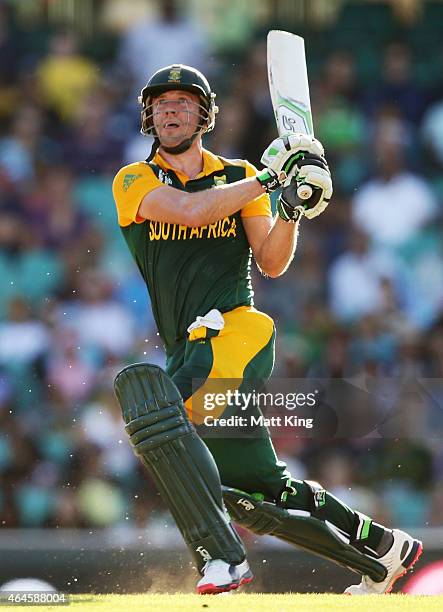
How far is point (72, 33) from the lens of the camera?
31.4 feet

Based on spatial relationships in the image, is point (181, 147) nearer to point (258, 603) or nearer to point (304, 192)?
point (304, 192)

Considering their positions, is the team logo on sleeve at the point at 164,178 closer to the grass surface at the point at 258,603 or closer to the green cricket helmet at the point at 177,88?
the green cricket helmet at the point at 177,88

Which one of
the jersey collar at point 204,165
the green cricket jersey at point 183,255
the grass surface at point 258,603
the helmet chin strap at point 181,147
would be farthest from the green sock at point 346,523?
the helmet chin strap at point 181,147

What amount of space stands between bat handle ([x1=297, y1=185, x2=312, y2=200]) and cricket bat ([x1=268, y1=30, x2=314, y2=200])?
37 cm

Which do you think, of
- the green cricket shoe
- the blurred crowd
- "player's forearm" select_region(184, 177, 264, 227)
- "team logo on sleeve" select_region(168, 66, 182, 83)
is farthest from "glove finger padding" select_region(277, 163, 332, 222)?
the blurred crowd

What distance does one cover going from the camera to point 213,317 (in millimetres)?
4496

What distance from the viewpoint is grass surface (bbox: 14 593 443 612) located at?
418 centimetres

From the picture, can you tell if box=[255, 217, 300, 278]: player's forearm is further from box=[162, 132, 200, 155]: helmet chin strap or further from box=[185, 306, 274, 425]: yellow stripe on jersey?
box=[162, 132, 200, 155]: helmet chin strap

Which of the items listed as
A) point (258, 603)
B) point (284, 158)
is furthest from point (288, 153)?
point (258, 603)

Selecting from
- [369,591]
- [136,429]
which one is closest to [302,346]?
[369,591]

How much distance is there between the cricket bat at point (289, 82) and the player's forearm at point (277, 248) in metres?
0.37

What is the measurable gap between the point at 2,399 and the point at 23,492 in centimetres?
64

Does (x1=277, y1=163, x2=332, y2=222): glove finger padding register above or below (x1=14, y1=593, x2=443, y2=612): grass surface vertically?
above

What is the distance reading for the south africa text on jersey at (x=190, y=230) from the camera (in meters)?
4.60
